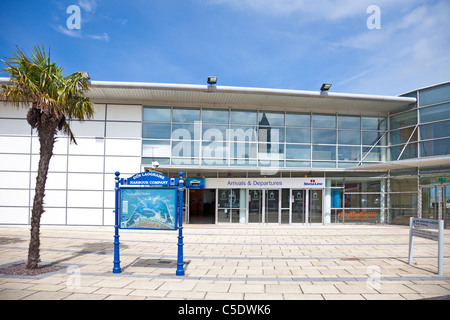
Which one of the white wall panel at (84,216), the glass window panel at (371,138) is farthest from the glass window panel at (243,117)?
the white wall panel at (84,216)

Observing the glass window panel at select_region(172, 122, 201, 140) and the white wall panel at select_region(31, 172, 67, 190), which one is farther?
the glass window panel at select_region(172, 122, 201, 140)

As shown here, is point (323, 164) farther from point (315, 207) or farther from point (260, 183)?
point (260, 183)

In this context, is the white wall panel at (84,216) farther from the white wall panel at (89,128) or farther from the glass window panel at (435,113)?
the glass window panel at (435,113)

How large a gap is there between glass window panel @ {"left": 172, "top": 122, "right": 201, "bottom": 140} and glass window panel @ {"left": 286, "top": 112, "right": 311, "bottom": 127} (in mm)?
5449

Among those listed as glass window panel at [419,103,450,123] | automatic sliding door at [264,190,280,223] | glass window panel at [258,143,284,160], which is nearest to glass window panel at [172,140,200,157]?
glass window panel at [258,143,284,160]

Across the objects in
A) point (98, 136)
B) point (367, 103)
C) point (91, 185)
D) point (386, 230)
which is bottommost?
point (386, 230)

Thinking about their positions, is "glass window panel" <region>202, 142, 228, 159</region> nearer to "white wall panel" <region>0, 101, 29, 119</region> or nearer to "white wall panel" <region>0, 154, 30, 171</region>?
"white wall panel" <region>0, 154, 30, 171</region>

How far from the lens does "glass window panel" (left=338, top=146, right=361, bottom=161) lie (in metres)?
18.1

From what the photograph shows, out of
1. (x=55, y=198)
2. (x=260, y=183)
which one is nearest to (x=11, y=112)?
(x=55, y=198)

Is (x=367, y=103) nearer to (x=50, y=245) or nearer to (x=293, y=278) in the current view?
(x=293, y=278)

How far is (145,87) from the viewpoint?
15.1 m
